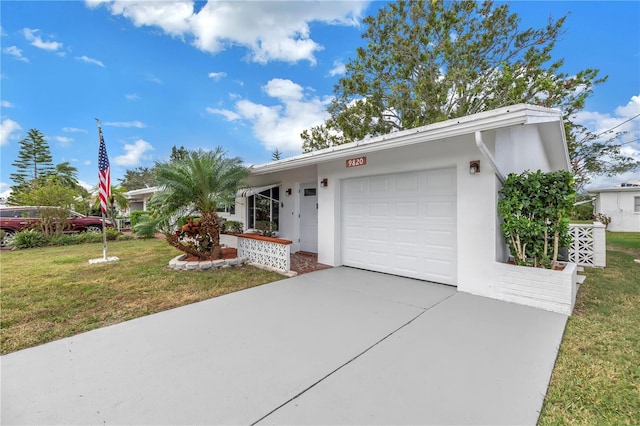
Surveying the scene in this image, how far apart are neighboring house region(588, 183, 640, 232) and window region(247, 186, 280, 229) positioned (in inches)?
952

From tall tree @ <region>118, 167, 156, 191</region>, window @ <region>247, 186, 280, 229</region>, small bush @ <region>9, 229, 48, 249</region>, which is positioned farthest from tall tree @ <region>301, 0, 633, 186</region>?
tall tree @ <region>118, 167, 156, 191</region>

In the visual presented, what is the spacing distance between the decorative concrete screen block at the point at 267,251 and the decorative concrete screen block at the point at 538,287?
4.58m

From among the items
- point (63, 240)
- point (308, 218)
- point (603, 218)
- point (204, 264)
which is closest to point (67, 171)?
point (63, 240)

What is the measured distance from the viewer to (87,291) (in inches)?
214

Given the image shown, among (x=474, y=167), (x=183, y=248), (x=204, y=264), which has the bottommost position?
(x=204, y=264)

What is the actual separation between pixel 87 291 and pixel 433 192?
745 cm

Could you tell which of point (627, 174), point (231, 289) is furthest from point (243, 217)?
point (627, 174)

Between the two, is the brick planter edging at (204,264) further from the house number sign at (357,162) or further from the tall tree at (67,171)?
the tall tree at (67,171)

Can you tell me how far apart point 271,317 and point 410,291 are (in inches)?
111

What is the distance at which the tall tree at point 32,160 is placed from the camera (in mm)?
29141

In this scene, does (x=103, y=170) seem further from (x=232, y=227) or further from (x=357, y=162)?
(x=357, y=162)

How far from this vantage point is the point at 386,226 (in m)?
6.61

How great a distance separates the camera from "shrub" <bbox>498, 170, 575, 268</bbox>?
4402 mm

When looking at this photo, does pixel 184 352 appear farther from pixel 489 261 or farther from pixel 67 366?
pixel 489 261
